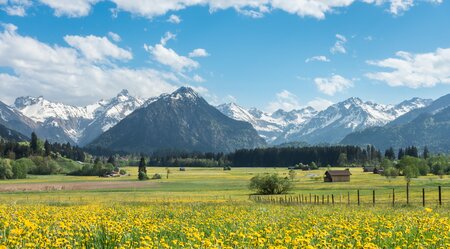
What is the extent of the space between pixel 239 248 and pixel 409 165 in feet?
337

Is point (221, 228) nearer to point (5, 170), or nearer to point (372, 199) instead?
point (372, 199)

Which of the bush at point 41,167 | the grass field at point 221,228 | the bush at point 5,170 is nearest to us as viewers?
the grass field at point 221,228

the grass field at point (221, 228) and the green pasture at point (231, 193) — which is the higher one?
the grass field at point (221, 228)

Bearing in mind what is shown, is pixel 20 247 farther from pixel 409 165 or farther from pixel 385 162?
pixel 385 162

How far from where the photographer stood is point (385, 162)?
16262cm

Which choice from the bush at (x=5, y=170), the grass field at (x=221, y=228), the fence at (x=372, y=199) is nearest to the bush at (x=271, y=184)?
the fence at (x=372, y=199)

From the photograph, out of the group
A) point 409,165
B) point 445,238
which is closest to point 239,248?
point 445,238

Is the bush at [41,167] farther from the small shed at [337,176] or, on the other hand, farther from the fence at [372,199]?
the fence at [372,199]

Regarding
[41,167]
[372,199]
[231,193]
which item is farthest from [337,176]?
[41,167]

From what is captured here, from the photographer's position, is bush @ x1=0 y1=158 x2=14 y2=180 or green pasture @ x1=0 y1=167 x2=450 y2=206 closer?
green pasture @ x1=0 y1=167 x2=450 y2=206

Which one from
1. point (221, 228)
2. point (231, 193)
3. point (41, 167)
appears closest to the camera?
point (221, 228)

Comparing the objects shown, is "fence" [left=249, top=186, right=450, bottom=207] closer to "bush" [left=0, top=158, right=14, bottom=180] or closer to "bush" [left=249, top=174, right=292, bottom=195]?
"bush" [left=249, top=174, right=292, bottom=195]

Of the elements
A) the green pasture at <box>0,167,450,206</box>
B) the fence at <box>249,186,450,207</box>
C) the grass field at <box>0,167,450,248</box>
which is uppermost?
the grass field at <box>0,167,450,248</box>

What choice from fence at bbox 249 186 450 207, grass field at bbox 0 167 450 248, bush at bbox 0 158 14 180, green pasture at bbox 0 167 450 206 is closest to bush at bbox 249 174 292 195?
green pasture at bbox 0 167 450 206
